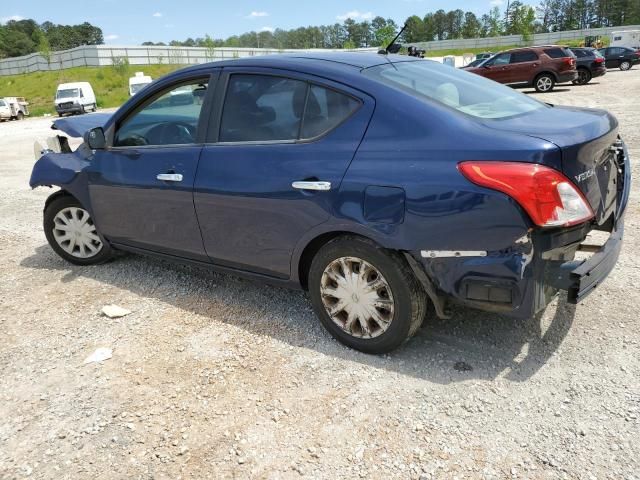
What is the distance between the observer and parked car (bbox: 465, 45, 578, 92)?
2039 cm

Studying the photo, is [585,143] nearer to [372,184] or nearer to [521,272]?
[521,272]

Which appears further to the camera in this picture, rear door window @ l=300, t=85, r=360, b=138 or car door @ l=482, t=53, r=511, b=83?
car door @ l=482, t=53, r=511, b=83

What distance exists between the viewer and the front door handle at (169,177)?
3.66 m

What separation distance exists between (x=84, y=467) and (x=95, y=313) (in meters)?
1.72

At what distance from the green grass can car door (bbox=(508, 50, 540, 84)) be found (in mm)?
36466

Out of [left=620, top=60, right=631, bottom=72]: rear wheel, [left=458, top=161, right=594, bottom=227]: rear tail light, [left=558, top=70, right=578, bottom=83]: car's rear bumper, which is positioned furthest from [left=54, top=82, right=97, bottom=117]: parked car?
[left=458, top=161, right=594, bottom=227]: rear tail light

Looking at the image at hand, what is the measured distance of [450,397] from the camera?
8.98 ft

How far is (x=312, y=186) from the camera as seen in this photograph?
2988 millimetres

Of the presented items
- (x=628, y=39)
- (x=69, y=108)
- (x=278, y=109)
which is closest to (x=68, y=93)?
(x=69, y=108)

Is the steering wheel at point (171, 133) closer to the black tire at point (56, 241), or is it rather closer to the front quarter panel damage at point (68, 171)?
the front quarter panel damage at point (68, 171)

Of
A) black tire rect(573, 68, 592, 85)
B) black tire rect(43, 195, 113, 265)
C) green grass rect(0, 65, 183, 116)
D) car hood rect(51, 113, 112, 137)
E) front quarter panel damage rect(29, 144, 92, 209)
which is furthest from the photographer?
green grass rect(0, 65, 183, 116)

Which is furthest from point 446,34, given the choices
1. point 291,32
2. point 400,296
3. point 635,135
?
point 400,296

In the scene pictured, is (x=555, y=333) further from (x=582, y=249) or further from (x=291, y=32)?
(x=291, y=32)

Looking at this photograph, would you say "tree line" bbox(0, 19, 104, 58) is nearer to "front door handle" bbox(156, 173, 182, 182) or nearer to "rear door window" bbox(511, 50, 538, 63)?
"rear door window" bbox(511, 50, 538, 63)
